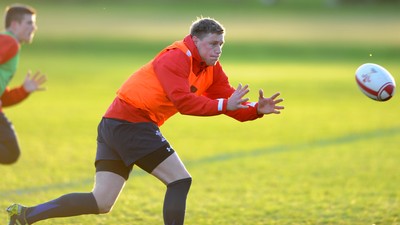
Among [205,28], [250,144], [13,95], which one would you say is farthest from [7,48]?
[250,144]

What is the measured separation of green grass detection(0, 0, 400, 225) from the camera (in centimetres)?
913

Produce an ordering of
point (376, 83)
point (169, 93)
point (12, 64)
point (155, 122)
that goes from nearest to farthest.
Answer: point (169, 93)
point (155, 122)
point (376, 83)
point (12, 64)

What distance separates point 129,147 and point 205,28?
1220 millimetres

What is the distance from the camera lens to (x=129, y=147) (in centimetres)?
688

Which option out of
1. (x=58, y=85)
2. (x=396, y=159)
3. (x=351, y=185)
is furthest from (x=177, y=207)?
(x=58, y=85)

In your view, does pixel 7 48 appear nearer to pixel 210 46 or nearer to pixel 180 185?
pixel 210 46

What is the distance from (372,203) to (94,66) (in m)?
23.9

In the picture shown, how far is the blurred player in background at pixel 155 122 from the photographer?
22.1ft

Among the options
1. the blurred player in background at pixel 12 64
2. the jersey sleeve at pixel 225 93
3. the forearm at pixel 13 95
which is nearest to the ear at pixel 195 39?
the jersey sleeve at pixel 225 93

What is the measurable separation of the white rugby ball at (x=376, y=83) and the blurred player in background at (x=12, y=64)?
12.0 ft

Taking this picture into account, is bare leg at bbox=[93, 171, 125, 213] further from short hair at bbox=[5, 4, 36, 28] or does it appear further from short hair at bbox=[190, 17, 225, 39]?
short hair at bbox=[5, 4, 36, 28]

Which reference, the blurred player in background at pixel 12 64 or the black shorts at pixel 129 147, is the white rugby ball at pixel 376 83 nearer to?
the black shorts at pixel 129 147

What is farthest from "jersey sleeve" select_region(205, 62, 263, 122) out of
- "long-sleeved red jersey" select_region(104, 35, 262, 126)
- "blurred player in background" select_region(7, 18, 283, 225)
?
"blurred player in background" select_region(7, 18, 283, 225)

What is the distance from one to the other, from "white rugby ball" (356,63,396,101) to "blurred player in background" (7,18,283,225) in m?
1.29
